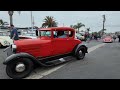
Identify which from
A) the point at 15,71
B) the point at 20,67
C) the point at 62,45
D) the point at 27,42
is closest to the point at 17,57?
the point at 20,67

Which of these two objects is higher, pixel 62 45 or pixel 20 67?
pixel 62 45

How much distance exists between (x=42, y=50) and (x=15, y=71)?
1.47m

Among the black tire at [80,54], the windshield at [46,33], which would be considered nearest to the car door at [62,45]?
the windshield at [46,33]

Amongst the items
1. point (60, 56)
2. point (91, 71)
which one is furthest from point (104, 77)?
point (60, 56)

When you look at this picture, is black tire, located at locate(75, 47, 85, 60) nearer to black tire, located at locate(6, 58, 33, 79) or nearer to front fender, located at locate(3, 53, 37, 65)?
front fender, located at locate(3, 53, 37, 65)

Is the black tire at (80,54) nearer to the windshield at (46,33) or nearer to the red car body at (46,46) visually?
the red car body at (46,46)

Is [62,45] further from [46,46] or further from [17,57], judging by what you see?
[17,57]

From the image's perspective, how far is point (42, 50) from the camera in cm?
659

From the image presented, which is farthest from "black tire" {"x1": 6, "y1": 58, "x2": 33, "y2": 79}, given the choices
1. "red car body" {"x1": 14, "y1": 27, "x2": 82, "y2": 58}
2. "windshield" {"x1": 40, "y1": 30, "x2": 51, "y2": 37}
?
"windshield" {"x1": 40, "y1": 30, "x2": 51, "y2": 37}

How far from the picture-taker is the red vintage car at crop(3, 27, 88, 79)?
5574mm

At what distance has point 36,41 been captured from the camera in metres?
6.52
